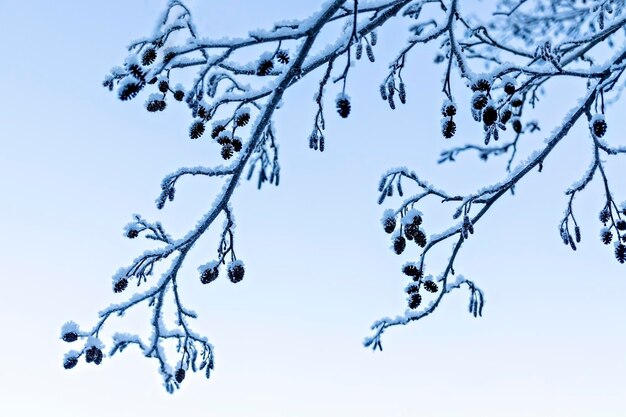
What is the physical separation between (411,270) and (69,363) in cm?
188

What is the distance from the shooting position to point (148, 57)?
2.46 m

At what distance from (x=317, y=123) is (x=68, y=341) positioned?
1.70m

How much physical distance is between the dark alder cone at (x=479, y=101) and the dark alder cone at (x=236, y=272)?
4.30ft

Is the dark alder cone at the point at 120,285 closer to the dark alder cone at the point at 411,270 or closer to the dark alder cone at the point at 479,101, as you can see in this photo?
the dark alder cone at the point at 411,270

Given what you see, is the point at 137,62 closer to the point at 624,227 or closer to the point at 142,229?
the point at 142,229

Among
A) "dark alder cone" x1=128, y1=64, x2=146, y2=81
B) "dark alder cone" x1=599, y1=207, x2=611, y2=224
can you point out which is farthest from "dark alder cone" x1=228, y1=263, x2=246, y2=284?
"dark alder cone" x1=599, y1=207, x2=611, y2=224

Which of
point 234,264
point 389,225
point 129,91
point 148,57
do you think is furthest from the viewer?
point 389,225

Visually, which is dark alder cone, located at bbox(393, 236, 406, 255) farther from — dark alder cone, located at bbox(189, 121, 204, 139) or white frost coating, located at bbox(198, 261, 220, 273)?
dark alder cone, located at bbox(189, 121, 204, 139)

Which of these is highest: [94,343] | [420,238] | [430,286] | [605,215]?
[605,215]


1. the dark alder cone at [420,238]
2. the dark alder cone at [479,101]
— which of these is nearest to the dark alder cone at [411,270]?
the dark alder cone at [420,238]

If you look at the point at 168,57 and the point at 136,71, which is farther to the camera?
the point at 168,57

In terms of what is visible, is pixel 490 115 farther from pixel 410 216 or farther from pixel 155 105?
pixel 155 105

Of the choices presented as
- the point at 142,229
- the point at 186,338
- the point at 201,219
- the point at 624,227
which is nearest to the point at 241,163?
the point at 201,219

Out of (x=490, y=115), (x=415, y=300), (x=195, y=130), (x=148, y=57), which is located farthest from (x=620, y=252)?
(x=148, y=57)
